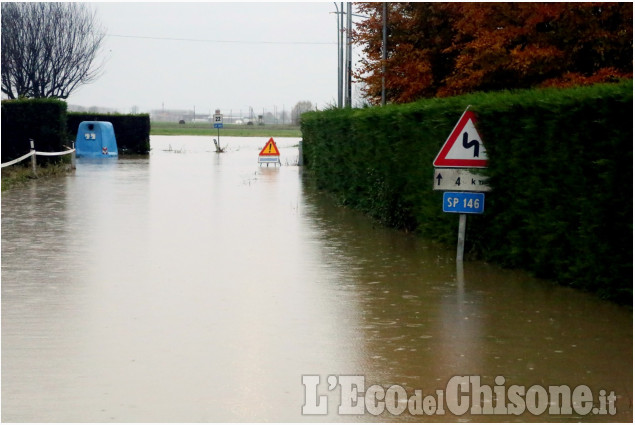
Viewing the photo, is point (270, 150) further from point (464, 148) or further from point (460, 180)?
point (464, 148)

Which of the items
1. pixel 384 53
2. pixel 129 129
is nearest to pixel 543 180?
pixel 384 53

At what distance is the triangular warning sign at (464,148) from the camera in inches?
458

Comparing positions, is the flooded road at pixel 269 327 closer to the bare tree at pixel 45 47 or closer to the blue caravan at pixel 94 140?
the blue caravan at pixel 94 140

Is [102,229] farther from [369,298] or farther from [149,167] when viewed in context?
[149,167]

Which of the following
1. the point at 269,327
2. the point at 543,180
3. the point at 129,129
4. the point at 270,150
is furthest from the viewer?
the point at 129,129

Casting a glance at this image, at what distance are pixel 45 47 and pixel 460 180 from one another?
5405 centimetres

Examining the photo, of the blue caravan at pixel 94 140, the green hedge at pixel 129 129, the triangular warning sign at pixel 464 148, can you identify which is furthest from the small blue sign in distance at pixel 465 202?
the green hedge at pixel 129 129

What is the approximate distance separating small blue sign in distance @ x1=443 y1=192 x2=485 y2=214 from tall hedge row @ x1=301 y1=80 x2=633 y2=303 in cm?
14

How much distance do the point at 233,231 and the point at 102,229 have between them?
192cm

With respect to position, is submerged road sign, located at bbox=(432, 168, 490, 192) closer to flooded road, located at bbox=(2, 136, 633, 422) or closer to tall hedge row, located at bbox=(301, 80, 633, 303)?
tall hedge row, located at bbox=(301, 80, 633, 303)

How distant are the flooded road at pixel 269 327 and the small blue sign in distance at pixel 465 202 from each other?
65 cm

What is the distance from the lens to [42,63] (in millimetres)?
62438

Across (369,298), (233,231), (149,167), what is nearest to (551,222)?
(369,298)

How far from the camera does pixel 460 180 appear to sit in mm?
11828
